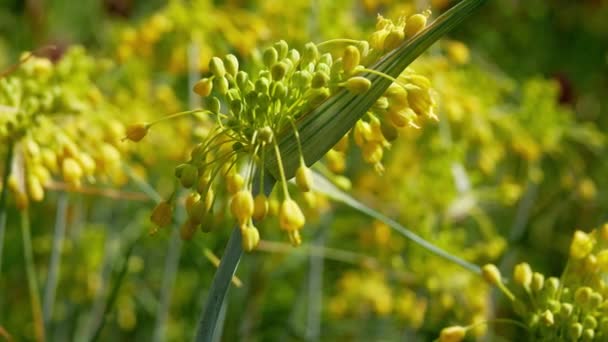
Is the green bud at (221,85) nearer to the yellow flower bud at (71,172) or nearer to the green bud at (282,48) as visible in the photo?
the green bud at (282,48)

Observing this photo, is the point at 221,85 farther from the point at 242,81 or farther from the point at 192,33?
the point at 192,33

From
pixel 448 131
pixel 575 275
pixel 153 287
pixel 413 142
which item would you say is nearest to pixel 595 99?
pixel 413 142

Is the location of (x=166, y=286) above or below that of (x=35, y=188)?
below

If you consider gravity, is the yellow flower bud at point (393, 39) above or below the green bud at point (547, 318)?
above

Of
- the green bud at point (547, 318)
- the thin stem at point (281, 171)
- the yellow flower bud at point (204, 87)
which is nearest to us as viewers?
the thin stem at point (281, 171)

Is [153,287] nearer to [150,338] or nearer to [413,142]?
[150,338]

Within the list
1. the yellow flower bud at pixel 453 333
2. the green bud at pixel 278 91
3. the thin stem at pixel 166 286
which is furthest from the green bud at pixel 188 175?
the thin stem at pixel 166 286

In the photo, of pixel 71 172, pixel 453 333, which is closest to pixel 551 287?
pixel 453 333

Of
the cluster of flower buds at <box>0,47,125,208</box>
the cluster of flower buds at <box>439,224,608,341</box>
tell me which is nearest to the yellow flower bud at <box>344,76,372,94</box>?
the cluster of flower buds at <box>439,224,608,341</box>
